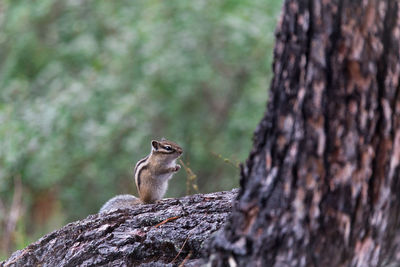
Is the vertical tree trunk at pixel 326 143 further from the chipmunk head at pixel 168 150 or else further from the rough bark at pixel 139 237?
the chipmunk head at pixel 168 150

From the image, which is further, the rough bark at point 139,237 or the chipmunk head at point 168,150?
the chipmunk head at point 168,150

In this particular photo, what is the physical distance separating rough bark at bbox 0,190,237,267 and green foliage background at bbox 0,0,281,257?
3.93 meters

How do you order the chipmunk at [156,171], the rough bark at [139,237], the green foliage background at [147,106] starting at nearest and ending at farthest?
the rough bark at [139,237], the chipmunk at [156,171], the green foliage background at [147,106]

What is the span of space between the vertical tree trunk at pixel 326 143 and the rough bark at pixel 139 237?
1007 mm

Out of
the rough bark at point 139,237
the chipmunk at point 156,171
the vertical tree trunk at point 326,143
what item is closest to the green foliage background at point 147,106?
the chipmunk at point 156,171

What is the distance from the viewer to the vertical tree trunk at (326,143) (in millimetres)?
2133

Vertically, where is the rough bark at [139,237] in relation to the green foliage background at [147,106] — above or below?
below

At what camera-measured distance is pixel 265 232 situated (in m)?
2.25

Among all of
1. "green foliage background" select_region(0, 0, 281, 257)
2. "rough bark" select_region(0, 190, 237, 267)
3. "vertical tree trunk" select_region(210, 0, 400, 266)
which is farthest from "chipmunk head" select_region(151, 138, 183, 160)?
"vertical tree trunk" select_region(210, 0, 400, 266)

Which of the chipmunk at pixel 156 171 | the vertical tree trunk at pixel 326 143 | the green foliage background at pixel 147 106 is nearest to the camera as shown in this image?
the vertical tree trunk at pixel 326 143

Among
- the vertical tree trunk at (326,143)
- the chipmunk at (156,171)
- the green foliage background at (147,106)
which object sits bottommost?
the vertical tree trunk at (326,143)

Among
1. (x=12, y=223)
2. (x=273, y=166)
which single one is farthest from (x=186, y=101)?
(x=273, y=166)

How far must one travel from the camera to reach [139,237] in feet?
11.4

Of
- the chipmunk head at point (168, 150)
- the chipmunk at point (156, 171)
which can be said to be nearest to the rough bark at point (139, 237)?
the chipmunk at point (156, 171)
